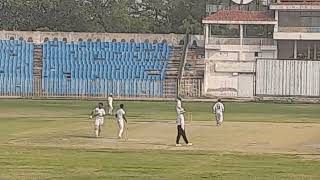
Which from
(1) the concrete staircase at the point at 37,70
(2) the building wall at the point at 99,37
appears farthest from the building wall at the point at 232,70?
(1) the concrete staircase at the point at 37,70

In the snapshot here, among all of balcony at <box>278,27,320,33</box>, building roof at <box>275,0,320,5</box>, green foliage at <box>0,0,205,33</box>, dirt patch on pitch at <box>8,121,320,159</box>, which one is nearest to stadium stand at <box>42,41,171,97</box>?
balcony at <box>278,27,320,33</box>

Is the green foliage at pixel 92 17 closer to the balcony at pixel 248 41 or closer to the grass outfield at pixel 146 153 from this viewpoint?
the balcony at pixel 248 41

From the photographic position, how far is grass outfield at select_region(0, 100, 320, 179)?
20875 millimetres

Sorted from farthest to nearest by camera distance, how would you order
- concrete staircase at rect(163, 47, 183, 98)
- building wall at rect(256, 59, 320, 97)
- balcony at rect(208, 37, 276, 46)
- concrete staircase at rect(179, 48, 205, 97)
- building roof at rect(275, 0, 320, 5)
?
balcony at rect(208, 37, 276, 46), building roof at rect(275, 0, 320, 5), concrete staircase at rect(179, 48, 205, 97), concrete staircase at rect(163, 47, 183, 98), building wall at rect(256, 59, 320, 97)

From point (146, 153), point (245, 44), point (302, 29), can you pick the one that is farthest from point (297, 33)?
point (146, 153)

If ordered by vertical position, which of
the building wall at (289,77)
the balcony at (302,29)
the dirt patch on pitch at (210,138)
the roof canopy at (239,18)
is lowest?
the dirt patch on pitch at (210,138)

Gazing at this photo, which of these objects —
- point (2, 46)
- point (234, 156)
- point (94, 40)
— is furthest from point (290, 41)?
point (234, 156)

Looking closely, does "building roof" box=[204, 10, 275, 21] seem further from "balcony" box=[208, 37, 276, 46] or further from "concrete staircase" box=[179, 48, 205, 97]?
"concrete staircase" box=[179, 48, 205, 97]

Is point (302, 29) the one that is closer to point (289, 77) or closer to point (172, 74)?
point (289, 77)

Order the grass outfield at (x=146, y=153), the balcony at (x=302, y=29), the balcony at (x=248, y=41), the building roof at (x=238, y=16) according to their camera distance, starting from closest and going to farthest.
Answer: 1. the grass outfield at (x=146, y=153)
2. the balcony at (x=302, y=29)
3. the balcony at (x=248, y=41)
4. the building roof at (x=238, y=16)

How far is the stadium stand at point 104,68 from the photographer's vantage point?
3113 inches

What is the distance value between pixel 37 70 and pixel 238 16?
22.6 meters

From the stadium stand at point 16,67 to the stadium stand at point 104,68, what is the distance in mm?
1645

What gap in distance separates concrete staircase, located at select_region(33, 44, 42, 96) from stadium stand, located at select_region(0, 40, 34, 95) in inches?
13.6
